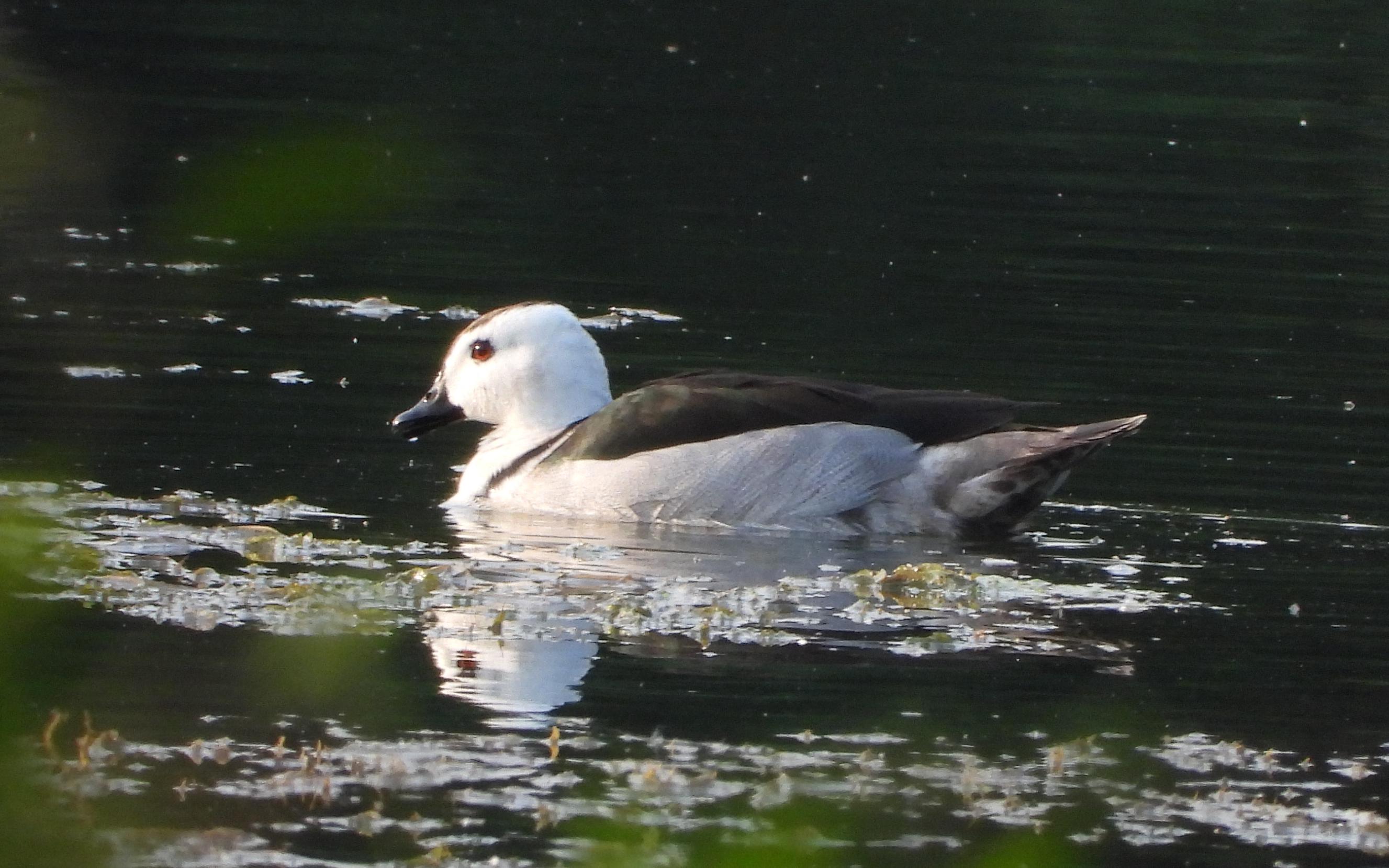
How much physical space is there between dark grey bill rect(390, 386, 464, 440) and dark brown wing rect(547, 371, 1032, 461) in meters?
1.12

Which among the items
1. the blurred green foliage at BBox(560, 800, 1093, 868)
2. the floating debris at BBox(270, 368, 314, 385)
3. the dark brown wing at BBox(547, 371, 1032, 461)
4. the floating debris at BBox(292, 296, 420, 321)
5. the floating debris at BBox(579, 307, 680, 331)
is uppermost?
the floating debris at BBox(292, 296, 420, 321)

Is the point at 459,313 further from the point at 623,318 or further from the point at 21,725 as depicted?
the point at 21,725

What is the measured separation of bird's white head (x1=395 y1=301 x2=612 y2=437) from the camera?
399 inches

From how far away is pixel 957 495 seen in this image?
30.6 ft

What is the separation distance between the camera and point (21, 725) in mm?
2154

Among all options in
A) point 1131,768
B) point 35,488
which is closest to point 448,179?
point 1131,768

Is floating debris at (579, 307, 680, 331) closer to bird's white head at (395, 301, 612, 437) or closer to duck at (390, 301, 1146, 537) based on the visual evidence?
bird's white head at (395, 301, 612, 437)

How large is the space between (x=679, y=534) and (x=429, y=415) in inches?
63.9

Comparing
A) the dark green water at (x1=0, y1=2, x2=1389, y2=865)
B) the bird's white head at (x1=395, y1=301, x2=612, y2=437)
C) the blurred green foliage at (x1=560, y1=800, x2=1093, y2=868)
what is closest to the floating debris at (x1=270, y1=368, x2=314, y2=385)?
the dark green water at (x1=0, y1=2, x2=1389, y2=865)

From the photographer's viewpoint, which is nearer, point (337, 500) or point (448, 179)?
point (337, 500)

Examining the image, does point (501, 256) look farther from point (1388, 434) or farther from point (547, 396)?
point (1388, 434)

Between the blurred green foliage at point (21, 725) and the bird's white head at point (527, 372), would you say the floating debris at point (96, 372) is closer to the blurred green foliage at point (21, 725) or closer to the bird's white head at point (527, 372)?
the bird's white head at point (527, 372)

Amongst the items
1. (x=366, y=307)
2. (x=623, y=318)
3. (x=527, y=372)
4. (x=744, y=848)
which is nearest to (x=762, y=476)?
(x=527, y=372)

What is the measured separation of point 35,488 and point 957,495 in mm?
7243
